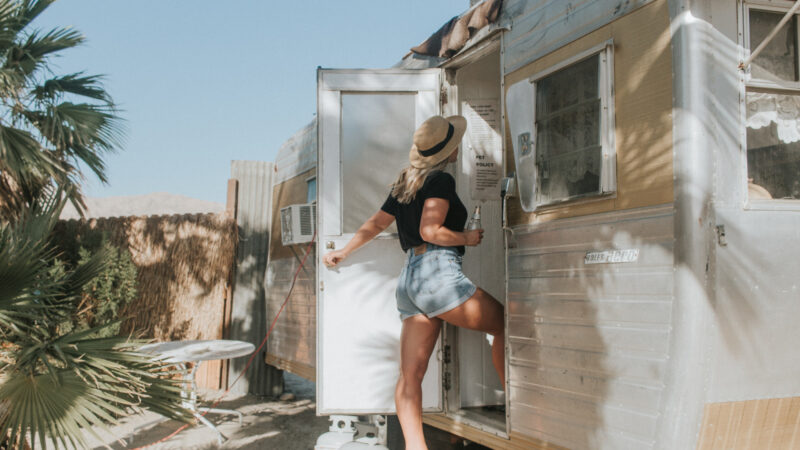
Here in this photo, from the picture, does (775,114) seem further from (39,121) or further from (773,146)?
(39,121)

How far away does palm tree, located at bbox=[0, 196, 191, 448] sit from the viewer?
10.5ft

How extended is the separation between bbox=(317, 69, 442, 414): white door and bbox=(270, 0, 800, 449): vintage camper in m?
0.37

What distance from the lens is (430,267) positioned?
3514mm

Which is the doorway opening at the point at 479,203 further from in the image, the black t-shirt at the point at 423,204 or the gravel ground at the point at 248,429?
the gravel ground at the point at 248,429

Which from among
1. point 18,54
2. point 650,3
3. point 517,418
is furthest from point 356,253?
point 18,54

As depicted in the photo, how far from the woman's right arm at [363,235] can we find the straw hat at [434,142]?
0.42 metres

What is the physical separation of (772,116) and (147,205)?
5911cm

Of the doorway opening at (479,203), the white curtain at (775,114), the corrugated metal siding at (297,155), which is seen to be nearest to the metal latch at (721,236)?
the white curtain at (775,114)

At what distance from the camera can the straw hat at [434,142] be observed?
12.0 feet

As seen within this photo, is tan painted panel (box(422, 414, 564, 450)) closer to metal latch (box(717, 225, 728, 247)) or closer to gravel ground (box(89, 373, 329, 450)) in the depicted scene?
metal latch (box(717, 225, 728, 247))

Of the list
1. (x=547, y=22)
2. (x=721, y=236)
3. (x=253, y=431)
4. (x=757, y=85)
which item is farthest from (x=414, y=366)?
(x=253, y=431)

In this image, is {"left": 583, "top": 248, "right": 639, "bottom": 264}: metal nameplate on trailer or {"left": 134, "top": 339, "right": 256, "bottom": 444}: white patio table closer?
{"left": 583, "top": 248, "right": 639, "bottom": 264}: metal nameplate on trailer

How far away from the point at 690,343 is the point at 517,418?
1.21 metres

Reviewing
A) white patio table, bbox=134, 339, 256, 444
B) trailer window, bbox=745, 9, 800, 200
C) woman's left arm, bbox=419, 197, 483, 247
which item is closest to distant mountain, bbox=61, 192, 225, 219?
white patio table, bbox=134, 339, 256, 444
